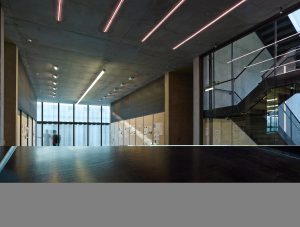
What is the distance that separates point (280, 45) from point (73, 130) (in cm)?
1873

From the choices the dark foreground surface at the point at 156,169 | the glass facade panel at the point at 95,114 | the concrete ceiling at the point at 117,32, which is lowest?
the dark foreground surface at the point at 156,169

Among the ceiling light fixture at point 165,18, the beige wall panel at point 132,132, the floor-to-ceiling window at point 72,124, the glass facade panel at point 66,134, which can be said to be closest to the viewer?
the ceiling light fixture at point 165,18

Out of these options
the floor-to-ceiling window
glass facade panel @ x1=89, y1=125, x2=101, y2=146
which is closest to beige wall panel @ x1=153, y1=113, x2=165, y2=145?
the floor-to-ceiling window

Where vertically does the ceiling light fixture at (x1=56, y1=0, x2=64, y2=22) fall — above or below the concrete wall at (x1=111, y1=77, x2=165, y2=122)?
above

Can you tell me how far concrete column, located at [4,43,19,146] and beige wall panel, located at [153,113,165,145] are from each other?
22.4 feet

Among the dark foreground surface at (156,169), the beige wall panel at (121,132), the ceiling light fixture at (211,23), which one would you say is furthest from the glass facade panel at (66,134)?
the dark foreground surface at (156,169)

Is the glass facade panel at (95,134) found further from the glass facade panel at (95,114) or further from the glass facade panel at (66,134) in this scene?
the glass facade panel at (66,134)

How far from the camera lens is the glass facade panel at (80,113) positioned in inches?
902

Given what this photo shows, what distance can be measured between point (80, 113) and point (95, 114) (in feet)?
4.72

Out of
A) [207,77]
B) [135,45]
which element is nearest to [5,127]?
[135,45]

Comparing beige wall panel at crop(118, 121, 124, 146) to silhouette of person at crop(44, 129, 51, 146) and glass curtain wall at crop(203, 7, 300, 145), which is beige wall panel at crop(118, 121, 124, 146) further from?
glass curtain wall at crop(203, 7, 300, 145)

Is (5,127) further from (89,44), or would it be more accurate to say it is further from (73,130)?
(73,130)

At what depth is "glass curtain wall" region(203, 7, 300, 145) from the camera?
736 cm

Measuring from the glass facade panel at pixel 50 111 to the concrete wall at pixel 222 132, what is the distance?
17.0m
